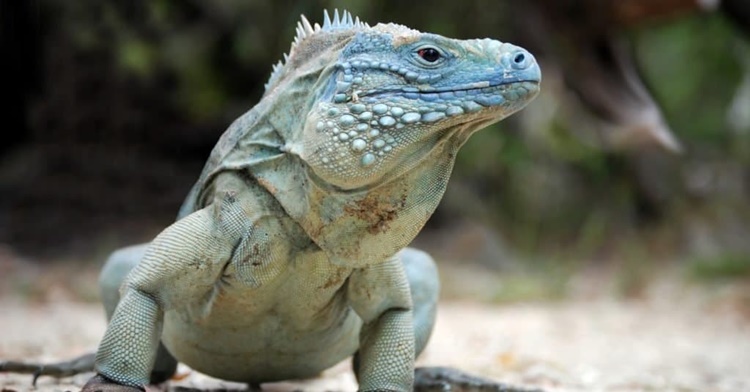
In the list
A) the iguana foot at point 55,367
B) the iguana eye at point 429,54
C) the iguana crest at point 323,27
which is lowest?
the iguana foot at point 55,367

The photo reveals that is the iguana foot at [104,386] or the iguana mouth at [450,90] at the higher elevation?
the iguana mouth at [450,90]

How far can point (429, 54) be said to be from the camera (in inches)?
168

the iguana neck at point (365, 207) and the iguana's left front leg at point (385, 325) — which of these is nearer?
the iguana neck at point (365, 207)

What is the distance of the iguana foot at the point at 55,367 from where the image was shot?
18.3 feet

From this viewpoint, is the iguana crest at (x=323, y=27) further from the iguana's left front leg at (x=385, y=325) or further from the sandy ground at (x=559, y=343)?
the sandy ground at (x=559, y=343)

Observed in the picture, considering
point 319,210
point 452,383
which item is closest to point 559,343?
point 452,383

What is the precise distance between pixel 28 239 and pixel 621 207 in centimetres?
1217

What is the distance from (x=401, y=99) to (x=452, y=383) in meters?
2.08

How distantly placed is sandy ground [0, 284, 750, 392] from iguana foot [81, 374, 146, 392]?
0.99 metres

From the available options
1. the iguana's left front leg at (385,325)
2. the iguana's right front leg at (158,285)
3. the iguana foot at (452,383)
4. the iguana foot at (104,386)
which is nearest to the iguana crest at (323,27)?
the iguana's right front leg at (158,285)

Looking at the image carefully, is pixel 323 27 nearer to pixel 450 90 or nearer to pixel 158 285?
pixel 450 90

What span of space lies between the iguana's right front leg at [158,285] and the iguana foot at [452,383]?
164 cm

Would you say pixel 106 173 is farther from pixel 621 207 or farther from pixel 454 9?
pixel 621 207

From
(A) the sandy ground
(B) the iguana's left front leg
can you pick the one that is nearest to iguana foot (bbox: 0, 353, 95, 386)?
(A) the sandy ground
